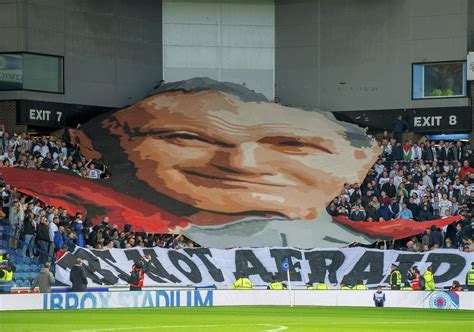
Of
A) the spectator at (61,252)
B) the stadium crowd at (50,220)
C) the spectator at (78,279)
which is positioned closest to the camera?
the spectator at (78,279)

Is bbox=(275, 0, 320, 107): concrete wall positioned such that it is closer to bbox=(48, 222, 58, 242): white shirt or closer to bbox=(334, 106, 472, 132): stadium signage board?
bbox=(334, 106, 472, 132): stadium signage board

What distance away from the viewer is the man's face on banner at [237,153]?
5900cm

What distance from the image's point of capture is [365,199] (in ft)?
191

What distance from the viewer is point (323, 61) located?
2702 inches

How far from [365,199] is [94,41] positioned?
52.5 feet

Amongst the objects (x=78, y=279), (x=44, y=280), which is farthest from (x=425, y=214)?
(x=44, y=280)

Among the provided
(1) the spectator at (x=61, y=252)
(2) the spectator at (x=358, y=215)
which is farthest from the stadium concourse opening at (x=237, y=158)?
(1) the spectator at (x=61, y=252)

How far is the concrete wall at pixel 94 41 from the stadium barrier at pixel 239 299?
20.8 meters

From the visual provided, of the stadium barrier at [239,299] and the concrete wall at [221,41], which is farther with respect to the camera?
the concrete wall at [221,41]

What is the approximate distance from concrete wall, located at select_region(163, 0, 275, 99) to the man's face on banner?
14.9 ft

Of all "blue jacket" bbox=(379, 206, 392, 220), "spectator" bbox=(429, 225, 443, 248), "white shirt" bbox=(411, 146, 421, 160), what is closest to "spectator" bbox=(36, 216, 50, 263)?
"blue jacket" bbox=(379, 206, 392, 220)

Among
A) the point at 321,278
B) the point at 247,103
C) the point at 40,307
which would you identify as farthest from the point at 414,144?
the point at 40,307

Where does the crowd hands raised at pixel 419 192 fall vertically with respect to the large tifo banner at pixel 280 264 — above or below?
above

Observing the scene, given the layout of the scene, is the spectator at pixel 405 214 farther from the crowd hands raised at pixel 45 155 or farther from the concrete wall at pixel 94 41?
the concrete wall at pixel 94 41
